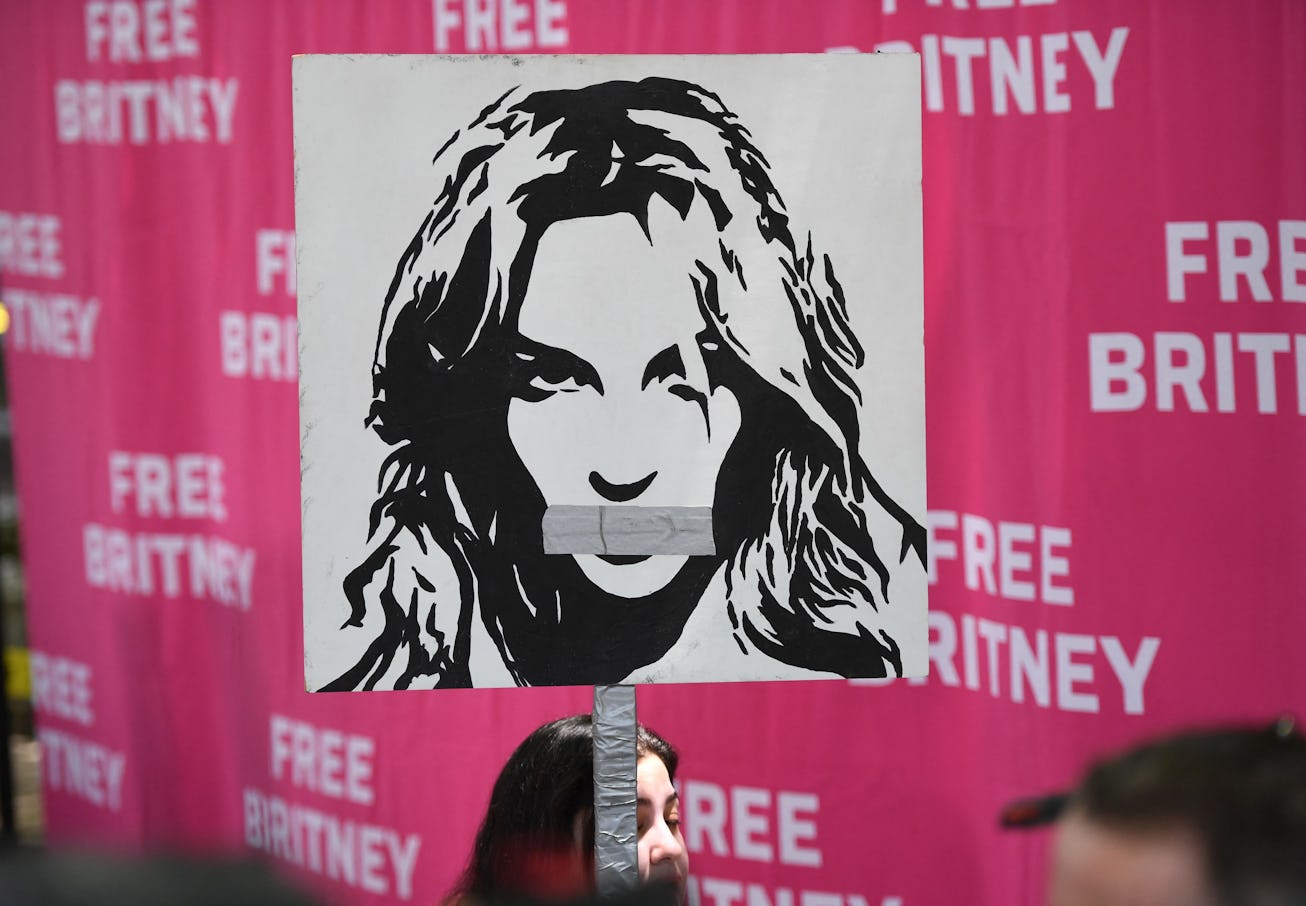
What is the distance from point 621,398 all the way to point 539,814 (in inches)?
27.5

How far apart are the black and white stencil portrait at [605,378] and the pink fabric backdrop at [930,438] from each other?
0.85 meters

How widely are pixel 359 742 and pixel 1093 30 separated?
1737 millimetres

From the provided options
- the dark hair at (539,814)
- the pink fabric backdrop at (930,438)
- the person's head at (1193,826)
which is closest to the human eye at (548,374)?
the dark hair at (539,814)

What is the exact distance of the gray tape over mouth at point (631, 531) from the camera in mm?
1440

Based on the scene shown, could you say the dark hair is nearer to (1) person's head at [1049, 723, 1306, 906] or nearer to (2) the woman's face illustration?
(2) the woman's face illustration

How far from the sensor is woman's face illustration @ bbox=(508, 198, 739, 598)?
56.8 inches

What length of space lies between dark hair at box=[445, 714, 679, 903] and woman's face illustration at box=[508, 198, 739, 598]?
54 centimetres

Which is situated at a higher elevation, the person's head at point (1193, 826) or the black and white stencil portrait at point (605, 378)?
the black and white stencil portrait at point (605, 378)

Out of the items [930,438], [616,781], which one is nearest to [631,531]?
[616,781]

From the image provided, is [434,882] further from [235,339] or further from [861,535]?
[861,535]

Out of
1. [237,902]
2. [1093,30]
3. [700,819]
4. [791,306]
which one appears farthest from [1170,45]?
[237,902]

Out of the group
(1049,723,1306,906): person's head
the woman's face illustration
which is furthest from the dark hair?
(1049,723,1306,906): person's head

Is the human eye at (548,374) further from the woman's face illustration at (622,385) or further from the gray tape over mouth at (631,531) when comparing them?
the gray tape over mouth at (631,531)

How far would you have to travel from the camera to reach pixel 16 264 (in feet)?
10.9
